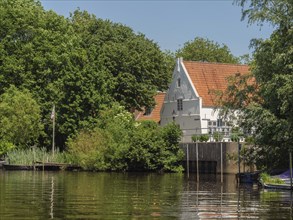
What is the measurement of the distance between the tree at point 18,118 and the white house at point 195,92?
56.5ft

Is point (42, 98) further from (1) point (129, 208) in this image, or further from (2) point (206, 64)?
(1) point (129, 208)

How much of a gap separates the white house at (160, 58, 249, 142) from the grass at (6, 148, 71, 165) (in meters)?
15.1

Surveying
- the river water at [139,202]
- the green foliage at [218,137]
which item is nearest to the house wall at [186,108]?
the green foliage at [218,137]

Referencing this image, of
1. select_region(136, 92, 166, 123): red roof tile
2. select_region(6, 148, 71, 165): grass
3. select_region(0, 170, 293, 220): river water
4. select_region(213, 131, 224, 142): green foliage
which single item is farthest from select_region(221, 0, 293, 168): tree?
select_region(136, 92, 166, 123): red roof tile

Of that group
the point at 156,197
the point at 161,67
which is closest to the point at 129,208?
the point at 156,197

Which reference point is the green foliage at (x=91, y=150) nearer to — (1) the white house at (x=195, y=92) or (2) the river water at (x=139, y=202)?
(1) the white house at (x=195, y=92)

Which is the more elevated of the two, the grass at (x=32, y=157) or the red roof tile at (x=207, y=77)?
the red roof tile at (x=207, y=77)

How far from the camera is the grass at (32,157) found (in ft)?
222

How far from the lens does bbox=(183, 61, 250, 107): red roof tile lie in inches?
3086

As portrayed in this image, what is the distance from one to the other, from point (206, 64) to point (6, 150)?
84.6ft

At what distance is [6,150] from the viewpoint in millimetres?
69500

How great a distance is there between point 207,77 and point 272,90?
39.4 meters

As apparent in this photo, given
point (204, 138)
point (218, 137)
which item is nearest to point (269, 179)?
point (218, 137)

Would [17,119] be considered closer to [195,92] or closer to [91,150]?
[91,150]
